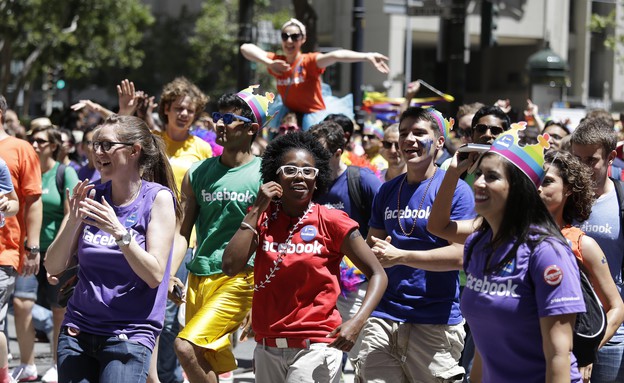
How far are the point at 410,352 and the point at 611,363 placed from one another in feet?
3.68

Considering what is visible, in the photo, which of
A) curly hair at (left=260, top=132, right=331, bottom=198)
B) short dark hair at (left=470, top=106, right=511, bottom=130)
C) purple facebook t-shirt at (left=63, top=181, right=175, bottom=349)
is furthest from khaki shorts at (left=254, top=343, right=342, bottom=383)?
short dark hair at (left=470, top=106, right=511, bottom=130)

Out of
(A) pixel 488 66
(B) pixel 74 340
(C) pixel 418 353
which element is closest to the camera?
(B) pixel 74 340

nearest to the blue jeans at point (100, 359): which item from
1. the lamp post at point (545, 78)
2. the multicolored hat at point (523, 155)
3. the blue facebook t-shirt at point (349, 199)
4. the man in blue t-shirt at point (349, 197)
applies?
the multicolored hat at point (523, 155)

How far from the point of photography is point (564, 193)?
209 inches

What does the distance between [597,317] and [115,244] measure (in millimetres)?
2327

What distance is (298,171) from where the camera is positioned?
5.47 meters

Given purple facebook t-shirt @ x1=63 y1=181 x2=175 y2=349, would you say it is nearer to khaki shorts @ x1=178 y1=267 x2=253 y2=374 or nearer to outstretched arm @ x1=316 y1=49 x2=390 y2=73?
khaki shorts @ x1=178 y1=267 x2=253 y2=374

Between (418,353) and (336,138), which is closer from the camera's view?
(418,353)

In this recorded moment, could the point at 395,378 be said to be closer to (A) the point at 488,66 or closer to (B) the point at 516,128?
(B) the point at 516,128

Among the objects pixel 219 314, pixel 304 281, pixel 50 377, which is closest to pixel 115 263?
pixel 304 281

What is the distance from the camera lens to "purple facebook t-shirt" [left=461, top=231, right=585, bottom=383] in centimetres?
406

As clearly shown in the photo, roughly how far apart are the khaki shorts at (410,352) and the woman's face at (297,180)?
3.68ft

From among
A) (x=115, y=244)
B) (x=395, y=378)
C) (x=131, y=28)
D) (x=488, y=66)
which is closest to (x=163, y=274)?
(x=115, y=244)

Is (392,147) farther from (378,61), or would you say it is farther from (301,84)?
(301,84)
